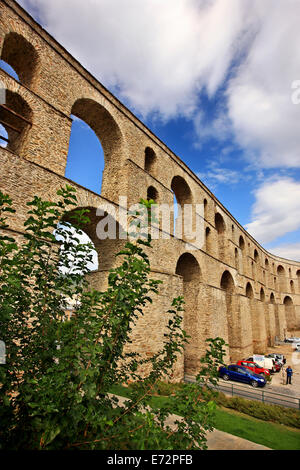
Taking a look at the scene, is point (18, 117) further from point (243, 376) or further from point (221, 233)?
point (221, 233)

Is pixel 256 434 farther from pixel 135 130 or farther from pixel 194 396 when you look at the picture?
pixel 135 130

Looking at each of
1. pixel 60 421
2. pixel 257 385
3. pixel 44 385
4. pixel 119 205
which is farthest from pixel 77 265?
pixel 257 385

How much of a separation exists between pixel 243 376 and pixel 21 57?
61.9 feet

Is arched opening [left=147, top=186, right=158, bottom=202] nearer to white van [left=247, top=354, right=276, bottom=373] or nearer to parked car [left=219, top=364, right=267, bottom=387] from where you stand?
parked car [left=219, top=364, right=267, bottom=387]

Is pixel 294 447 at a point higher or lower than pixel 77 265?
lower

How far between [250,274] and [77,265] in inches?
1048

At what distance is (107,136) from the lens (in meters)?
13.1

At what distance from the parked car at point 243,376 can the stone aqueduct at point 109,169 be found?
200 cm

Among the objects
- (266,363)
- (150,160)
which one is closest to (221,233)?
(266,363)

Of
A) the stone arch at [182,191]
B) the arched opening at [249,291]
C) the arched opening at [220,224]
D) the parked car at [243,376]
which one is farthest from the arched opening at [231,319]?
the stone arch at [182,191]

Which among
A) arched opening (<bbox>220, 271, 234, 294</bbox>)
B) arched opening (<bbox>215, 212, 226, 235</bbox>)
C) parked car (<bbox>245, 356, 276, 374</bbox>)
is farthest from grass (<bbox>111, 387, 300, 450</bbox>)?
arched opening (<bbox>215, 212, 226, 235</bbox>)

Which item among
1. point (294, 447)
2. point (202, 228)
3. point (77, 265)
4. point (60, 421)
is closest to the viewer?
point (60, 421)

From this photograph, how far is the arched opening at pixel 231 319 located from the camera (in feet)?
63.2
